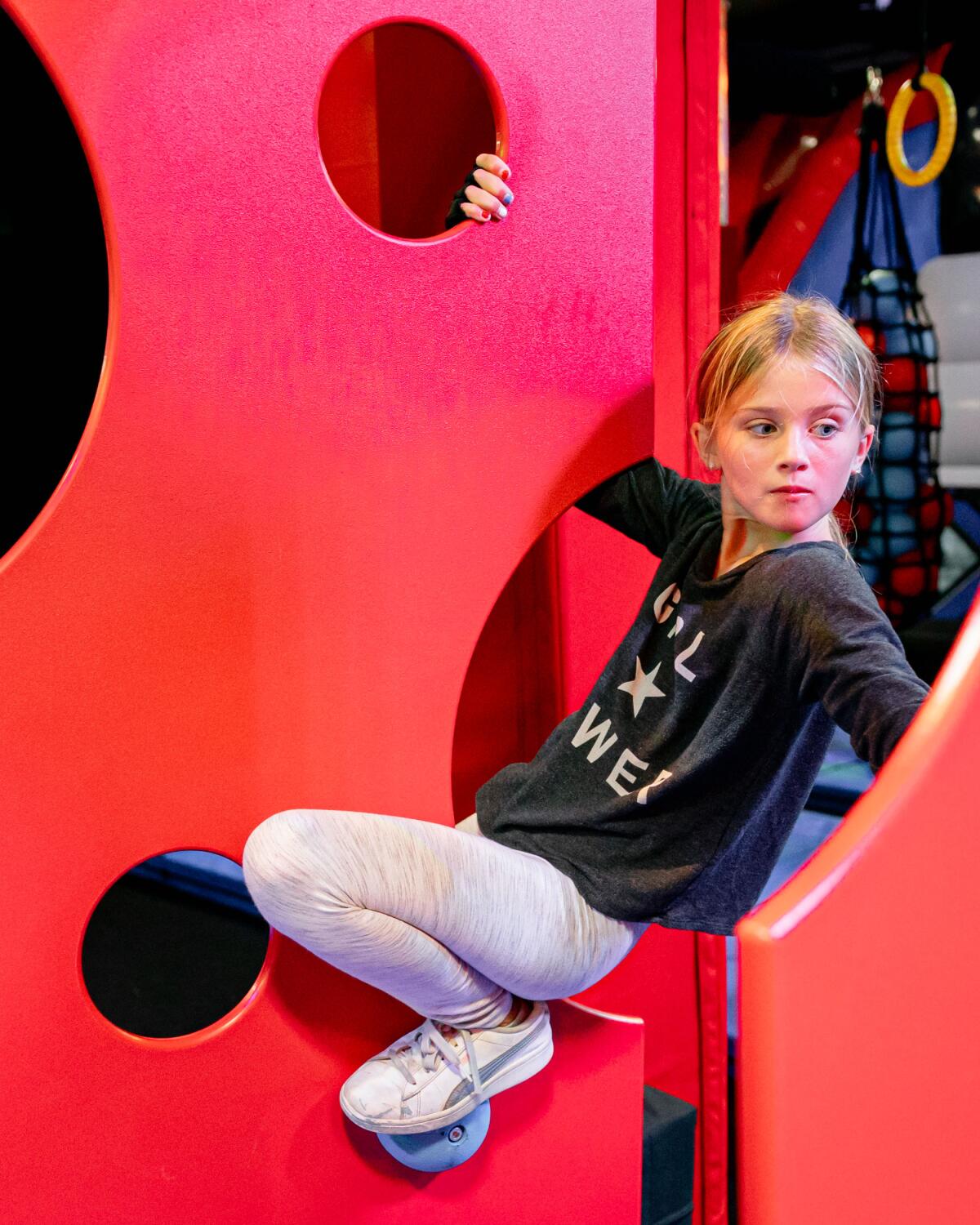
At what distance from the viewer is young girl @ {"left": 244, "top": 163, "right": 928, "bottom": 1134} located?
76 cm

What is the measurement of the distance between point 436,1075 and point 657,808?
24 centimetres

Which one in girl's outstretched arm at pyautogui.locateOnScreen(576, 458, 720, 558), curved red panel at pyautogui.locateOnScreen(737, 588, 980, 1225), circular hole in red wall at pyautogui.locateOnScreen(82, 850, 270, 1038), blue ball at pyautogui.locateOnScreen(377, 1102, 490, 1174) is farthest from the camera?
circular hole in red wall at pyautogui.locateOnScreen(82, 850, 270, 1038)

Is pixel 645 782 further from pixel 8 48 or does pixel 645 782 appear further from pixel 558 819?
pixel 8 48

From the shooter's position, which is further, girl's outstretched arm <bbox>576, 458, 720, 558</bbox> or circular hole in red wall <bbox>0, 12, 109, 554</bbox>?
circular hole in red wall <bbox>0, 12, 109, 554</bbox>

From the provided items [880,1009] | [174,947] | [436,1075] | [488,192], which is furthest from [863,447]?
[174,947]

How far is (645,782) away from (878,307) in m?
2.24

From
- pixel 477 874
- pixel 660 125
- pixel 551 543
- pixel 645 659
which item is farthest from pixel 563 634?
pixel 660 125

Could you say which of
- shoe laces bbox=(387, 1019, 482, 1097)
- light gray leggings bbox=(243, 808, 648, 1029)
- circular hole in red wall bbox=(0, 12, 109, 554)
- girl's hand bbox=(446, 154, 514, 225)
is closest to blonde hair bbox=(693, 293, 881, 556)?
girl's hand bbox=(446, 154, 514, 225)

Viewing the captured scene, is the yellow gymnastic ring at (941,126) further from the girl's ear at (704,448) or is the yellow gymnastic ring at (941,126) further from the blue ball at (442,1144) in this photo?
the blue ball at (442,1144)

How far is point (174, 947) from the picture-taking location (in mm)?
2072

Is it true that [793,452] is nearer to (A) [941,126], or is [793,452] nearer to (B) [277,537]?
(B) [277,537]

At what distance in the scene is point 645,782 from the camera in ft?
2.85

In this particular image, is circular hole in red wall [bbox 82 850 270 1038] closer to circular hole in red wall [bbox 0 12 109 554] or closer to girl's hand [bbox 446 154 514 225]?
circular hole in red wall [bbox 0 12 109 554]

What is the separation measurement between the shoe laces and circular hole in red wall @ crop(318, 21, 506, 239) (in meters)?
0.70
